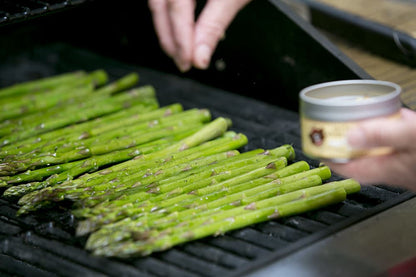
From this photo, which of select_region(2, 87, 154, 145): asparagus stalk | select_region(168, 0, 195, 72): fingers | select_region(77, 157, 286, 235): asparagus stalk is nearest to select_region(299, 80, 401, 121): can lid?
select_region(77, 157, 286, 235): asparagus stalk

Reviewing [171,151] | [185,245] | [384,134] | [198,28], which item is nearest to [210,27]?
[198,28]

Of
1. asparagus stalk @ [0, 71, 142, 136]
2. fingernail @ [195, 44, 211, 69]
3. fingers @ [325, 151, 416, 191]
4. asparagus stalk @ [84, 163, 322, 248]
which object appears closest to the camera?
fingers @ [325, 151, 416, 191]

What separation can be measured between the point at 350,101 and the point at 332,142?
0.62 ft

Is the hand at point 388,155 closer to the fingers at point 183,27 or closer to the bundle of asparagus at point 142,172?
the bundle of asparagus at point 142,172

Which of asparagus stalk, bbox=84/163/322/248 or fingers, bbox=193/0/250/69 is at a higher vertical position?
fingers, bbox=193/0/250/69

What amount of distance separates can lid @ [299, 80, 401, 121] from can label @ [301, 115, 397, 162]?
0.08 feet

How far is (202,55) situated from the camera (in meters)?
3.70

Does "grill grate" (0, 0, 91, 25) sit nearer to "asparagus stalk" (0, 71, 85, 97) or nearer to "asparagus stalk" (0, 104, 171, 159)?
"asparagus stalk" (0, 104, 171, 159)

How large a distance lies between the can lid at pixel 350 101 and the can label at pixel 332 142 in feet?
0.08

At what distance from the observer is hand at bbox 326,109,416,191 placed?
227 centimetres

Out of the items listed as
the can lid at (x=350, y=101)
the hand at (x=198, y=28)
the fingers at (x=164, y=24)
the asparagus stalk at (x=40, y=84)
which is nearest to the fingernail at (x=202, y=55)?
the hand at (x=198, y=28)

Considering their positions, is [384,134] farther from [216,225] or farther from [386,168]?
[216,225]

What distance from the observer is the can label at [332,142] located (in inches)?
92.5

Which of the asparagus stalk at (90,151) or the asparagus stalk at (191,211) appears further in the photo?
the asparagus stalk at (90,151)
